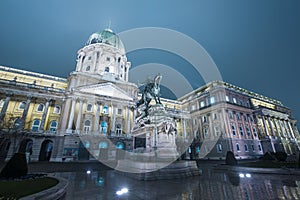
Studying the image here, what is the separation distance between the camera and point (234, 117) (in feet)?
125

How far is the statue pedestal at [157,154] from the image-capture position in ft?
23.8

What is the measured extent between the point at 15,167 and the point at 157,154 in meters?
7.07

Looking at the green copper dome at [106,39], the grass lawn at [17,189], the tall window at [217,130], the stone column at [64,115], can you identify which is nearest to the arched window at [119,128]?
the stone column at [64,115]

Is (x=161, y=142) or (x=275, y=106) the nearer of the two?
(x=161, y=142)

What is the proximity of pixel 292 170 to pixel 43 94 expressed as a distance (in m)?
39.6

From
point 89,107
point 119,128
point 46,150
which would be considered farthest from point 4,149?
point 119,128

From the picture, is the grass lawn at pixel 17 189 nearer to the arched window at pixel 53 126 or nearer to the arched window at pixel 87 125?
the arched window at pixel 87 125

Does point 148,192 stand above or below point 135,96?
below

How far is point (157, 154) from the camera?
820 cm

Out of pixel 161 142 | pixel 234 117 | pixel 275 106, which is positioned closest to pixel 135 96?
pixel 234 117

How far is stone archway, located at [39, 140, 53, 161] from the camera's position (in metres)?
29.5

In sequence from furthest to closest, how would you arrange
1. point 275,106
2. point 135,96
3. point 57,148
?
point 275,106 → point 135,96 → point 57,148

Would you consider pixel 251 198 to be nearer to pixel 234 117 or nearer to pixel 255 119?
pixel 234 117

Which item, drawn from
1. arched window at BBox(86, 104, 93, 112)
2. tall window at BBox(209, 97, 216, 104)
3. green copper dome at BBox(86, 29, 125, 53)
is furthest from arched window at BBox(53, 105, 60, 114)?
tall window at BBox(209, 97, 216, 104)
